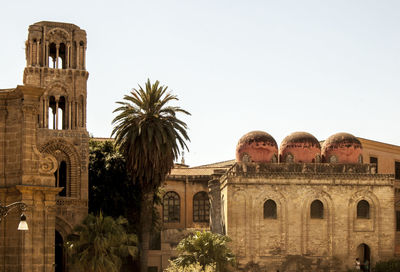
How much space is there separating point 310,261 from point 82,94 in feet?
59.4

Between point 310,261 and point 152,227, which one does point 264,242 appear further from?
point 152,227

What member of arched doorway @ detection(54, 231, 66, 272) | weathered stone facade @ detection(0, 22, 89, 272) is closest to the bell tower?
weathered stone facade @ detection(0, 22, 89, 272)

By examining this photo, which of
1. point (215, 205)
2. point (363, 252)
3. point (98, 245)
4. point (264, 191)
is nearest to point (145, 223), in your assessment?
point (98, 245)

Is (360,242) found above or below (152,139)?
below

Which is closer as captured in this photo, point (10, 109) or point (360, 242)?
point (10, 109)

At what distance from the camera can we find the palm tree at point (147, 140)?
44.6m

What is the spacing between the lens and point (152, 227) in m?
49.6

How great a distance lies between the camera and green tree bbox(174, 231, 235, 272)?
4094cm

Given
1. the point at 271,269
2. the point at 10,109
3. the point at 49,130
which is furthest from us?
the point at 271,269

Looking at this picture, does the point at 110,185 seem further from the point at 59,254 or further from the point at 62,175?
the point at 59,254

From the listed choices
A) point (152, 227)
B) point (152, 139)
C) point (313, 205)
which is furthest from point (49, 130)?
point (313, 205)

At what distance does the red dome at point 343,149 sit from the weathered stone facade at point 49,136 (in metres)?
16.9

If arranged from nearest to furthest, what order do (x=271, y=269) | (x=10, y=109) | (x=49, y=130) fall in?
1. (x=10, y=109)
2. (x=49, y=130)
3. (x=271, y=269)

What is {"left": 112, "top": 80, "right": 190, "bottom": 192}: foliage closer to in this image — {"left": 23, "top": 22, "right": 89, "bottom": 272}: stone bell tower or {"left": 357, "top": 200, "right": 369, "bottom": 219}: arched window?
{"left": 23, "top": 22, "right": 89, "bottom": 272}: stone bell tower
